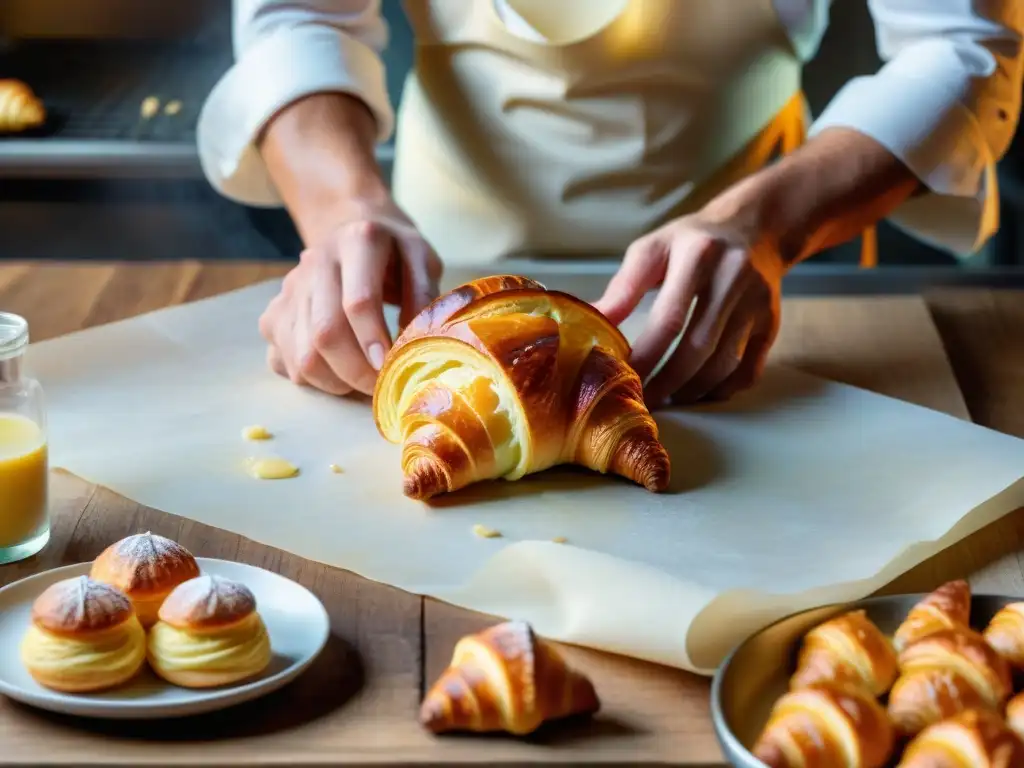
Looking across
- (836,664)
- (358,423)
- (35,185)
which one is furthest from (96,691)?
(35,185)

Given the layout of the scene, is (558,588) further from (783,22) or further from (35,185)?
(35,185)

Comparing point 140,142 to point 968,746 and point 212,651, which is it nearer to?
point 212,651

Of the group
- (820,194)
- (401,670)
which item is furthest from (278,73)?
(401,670)

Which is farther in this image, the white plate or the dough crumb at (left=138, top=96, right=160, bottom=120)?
the dough crumb at (left=138, top=96, right=160, bottom=120)

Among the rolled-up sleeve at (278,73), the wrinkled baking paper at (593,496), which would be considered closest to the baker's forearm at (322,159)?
the rolled-up sleeve at (278,73)

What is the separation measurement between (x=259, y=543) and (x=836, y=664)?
0.49 meters

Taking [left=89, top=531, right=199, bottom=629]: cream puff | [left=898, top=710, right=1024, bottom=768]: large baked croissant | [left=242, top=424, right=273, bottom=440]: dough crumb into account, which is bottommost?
[left=242, top=424, right=273, bottom=440]: dough crumb

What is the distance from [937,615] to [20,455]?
0.68 m

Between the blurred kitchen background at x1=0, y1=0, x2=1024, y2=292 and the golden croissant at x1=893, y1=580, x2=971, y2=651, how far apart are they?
1727 mm

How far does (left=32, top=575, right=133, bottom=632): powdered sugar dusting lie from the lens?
794 millimetres

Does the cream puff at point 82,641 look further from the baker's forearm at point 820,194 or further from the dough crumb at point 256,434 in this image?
the baker's forearm at point 820,194

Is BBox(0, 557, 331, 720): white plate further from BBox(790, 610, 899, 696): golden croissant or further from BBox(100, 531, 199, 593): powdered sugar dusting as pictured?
BBox(790, 610, 899, 696): golden croissant

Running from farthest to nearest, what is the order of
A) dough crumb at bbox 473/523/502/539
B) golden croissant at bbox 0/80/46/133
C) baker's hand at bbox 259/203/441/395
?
1. golden croissant at bbox 0/80/46/133
2. baker's hand at bbox 259/203/441/395
3. dough crumb at bbox 473/523/502/539

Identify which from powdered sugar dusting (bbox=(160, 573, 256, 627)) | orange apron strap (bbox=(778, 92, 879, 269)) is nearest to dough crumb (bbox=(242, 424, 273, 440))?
powdered sugar dusting (bbox=(160, 573, 256, 627))
